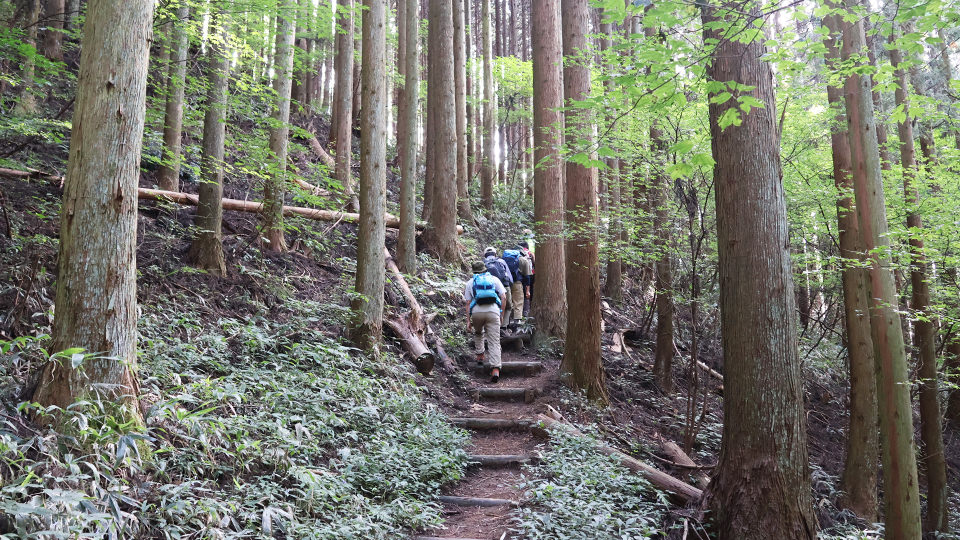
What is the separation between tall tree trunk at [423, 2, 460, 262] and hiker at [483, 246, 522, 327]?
2.48m

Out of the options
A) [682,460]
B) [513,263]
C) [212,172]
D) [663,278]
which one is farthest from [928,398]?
[212,172]

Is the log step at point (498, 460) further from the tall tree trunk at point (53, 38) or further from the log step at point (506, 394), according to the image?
the tall tree trunk at point (53, 38)

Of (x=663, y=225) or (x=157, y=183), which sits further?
(x=157, y=183)

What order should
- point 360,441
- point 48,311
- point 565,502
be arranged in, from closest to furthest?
point 565,502, point 48,311, point 360,441

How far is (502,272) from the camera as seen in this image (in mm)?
10688

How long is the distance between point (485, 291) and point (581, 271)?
1797 millimetres

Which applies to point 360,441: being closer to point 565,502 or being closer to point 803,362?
point 565,502

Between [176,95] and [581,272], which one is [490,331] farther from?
[176,95]

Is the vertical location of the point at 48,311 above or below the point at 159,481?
above

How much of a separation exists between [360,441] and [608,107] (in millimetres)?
4101

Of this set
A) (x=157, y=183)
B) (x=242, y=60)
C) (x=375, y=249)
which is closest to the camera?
(x=375, y=249)

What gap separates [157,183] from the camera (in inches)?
404

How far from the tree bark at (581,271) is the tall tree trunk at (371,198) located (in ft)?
9.15

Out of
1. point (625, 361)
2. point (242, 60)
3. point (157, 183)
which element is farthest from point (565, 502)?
point (242, 60)
